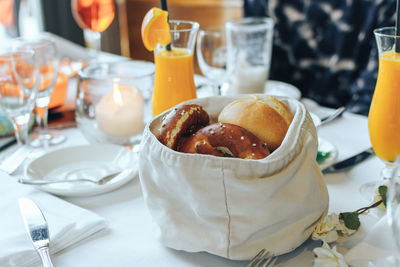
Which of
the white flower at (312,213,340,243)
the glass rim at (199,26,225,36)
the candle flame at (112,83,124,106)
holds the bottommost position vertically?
the white flower at (312,213,340,243)

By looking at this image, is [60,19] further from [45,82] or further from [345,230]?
[345,230]

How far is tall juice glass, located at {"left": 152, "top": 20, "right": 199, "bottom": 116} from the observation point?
738mm

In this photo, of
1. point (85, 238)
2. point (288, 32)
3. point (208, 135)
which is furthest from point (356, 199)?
point (288, 32)

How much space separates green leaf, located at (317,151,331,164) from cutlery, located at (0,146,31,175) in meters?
0.54

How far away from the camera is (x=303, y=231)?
1.55 feet

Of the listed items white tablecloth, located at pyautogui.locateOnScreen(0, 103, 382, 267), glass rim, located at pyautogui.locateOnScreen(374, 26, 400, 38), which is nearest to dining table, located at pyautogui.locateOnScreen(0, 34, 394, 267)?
white tablecloth, located at pyautogui.locateOnScreen(0, 103, 382, 267)

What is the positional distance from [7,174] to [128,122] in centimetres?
24

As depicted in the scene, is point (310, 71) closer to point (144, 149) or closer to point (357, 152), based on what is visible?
point (357, 152)

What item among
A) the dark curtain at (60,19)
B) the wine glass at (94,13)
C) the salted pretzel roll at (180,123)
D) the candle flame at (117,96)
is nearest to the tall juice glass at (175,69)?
the candle flame at (117,96)

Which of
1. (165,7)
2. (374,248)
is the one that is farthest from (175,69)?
(374,248)

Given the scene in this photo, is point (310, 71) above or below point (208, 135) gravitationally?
below

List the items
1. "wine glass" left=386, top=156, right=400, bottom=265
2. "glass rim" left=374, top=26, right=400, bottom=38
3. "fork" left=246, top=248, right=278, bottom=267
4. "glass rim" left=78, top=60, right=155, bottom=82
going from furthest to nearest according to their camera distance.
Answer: "glass rim" left=78, top=60, right=155, bottom=82 → "glass rim" left=374, top=26, right=400, bottom=38 → "fork" left=246, top=248, right=278, bottom=267 → "wine glass" left=386, top=156, right=400, bottom=265

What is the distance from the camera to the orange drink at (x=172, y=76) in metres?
Answer: 0.74

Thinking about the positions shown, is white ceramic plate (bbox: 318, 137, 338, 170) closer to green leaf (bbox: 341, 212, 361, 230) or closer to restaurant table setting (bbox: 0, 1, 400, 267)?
restaurant table setting (bbox: 0, 1, 400, 267)
